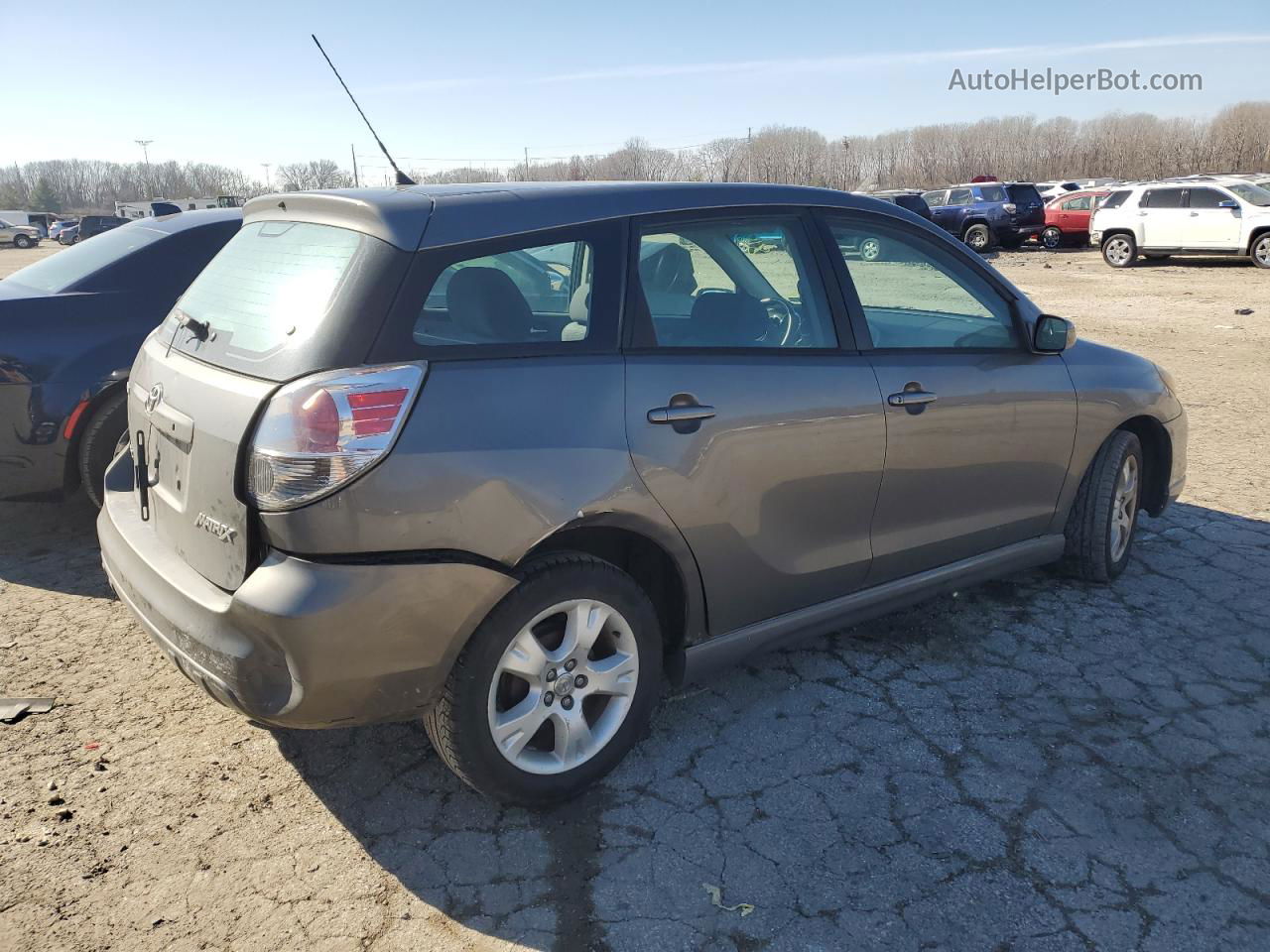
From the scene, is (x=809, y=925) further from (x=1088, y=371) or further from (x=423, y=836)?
(x=1088, y=371)

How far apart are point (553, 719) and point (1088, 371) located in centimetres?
277

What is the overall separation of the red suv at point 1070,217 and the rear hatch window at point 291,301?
3029 centimetres

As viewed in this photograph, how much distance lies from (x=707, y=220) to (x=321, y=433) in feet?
4.98

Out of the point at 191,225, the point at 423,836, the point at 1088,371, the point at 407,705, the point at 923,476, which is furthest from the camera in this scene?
the point at 191,225

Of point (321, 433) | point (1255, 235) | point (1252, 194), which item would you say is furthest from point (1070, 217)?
point (321, 433)

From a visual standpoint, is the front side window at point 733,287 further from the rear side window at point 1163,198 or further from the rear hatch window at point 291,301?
the rear side window at point 1163,198

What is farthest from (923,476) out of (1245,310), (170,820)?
(1245,310)

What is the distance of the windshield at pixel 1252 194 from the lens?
21.4 meters

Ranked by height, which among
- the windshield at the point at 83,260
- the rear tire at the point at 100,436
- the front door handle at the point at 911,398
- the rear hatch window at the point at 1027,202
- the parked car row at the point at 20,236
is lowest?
the rear tire at the point at 100,436

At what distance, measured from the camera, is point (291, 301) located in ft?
8.93

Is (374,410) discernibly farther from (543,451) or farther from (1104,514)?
(1104,514)

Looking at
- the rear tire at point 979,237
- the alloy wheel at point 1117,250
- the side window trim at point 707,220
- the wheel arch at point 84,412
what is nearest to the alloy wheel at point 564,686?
the side window trim at point 707,220

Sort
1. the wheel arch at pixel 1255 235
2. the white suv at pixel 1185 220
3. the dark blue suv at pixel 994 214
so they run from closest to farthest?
the wheel arch at pixel 1255 235 → the white suv at pixel 1185 220 → the dark blue suv at pixel 994 214

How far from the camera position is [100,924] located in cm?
242
